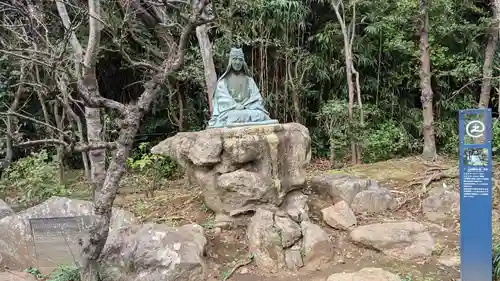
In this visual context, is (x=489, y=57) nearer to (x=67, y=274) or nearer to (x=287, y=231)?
(x=287, y=231)

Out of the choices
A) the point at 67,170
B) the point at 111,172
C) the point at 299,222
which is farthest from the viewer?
the point at 67,170

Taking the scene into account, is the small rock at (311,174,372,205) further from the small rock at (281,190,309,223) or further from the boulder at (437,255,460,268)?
the boulder at (437,255,460,268)

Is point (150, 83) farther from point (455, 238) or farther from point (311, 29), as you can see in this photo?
point (311, 29)

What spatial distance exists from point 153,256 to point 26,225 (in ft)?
4.82

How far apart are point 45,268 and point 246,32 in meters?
5.81

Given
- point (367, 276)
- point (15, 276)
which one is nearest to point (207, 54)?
point (15, 276)

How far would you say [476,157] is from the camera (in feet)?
10.4

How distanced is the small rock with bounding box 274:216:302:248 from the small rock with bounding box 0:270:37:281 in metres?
2.24

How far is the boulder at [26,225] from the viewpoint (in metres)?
4.02

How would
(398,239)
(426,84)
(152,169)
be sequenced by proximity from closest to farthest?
(398,239) → (152,169) → (426,84)

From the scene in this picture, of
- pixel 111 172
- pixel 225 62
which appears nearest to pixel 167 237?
pixel 111 172

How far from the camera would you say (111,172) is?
303 centimetres

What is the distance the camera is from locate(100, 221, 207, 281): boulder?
3.53m

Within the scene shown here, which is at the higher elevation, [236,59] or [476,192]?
[236,59]
